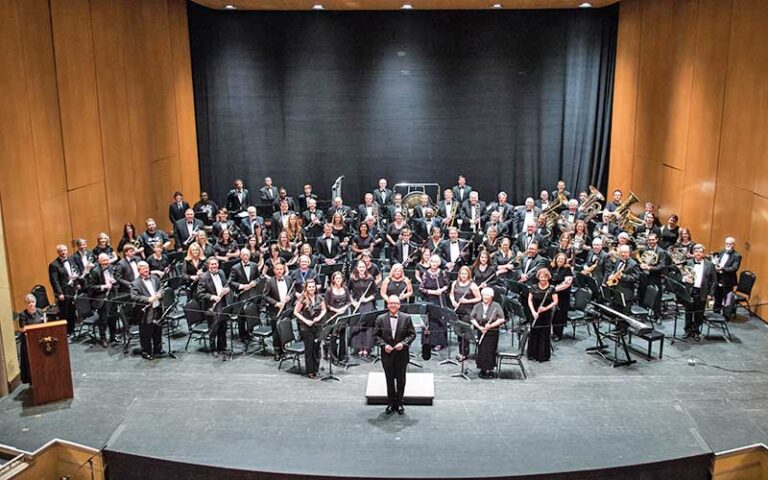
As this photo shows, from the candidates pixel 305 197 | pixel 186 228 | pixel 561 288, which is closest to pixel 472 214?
pixel 305 197

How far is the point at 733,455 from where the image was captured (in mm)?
7547

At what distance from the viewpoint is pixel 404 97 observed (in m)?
17.4

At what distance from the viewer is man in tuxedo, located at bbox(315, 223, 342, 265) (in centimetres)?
1200

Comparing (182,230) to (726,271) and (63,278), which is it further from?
(726,271)

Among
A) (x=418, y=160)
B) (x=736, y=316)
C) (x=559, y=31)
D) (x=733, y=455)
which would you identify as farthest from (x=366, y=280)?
(x=559, y=31)

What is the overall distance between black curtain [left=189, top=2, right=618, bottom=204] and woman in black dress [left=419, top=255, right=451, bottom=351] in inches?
289

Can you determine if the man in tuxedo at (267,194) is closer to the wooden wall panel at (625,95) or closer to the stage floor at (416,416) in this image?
the stage floor at (416,416)

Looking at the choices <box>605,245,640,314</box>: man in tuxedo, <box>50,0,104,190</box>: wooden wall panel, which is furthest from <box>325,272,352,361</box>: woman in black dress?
<box>50,0,104,190</box>: wooden wall panel

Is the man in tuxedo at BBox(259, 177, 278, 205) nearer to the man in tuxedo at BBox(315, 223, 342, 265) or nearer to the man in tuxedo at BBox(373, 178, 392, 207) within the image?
the man in tuxedo at BBox(373, 178, 392, 207)

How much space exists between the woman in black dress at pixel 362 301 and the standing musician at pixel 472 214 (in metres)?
4.09

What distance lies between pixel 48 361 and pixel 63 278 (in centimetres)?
199

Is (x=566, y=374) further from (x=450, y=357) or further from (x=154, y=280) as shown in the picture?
(x=154, y=280)

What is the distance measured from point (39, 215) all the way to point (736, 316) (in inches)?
405

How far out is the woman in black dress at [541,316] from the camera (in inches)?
384
